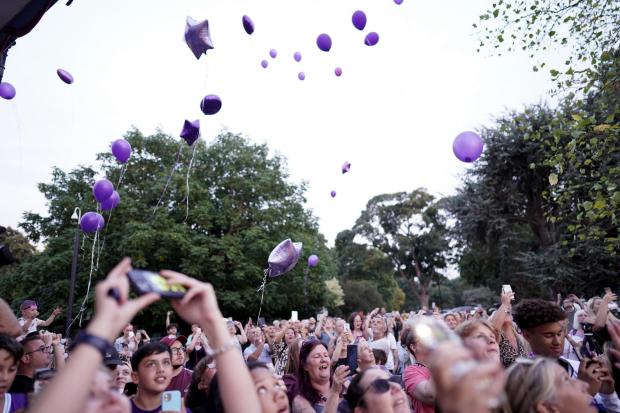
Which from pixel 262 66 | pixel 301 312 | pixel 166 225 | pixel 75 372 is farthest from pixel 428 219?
pixel 75 372

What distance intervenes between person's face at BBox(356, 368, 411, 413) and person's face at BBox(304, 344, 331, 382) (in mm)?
1198

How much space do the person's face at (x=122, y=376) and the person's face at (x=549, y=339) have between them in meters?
3.74

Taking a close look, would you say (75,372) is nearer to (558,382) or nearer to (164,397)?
(164,397)

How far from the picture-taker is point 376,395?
2.53m

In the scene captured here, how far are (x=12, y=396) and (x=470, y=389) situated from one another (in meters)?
3.21

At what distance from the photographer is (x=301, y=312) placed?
86.3 ft

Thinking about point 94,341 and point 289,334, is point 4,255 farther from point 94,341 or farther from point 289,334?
point 289,334

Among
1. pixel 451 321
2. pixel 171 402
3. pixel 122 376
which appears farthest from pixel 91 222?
pixel 171 402

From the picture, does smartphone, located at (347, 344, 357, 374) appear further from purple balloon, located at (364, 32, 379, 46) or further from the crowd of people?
purple balloon, located at (364, 32, 379, 46)

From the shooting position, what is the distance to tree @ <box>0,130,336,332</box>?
22266mm

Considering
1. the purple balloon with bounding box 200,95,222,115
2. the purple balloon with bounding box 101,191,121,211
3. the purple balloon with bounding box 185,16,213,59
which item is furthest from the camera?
the purple balloon with bounding box 101,191,121,211

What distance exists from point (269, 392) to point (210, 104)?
19.2 ft

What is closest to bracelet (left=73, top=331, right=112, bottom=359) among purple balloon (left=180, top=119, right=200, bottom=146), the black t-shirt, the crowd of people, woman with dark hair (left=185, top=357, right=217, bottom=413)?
the crowd of people

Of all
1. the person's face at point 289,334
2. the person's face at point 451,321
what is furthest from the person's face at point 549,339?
the person's face at point 451,321
